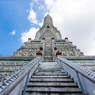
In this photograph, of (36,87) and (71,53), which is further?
(71,53)

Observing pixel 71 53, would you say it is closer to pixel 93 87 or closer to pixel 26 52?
pixel 26 52

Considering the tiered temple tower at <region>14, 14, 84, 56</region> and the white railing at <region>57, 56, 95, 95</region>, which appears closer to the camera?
the white railing at <region>57, 56, 95, 95</region>

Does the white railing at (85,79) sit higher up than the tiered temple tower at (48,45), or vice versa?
the tiered temple tower at (48,45)

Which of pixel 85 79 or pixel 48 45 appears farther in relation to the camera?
pixel 48 45

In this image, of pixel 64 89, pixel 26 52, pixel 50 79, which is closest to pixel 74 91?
pixel 64 89

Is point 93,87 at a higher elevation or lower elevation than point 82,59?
lower

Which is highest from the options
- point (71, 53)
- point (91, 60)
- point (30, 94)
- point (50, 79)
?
point (71, 53)

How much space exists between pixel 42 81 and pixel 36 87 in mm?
468

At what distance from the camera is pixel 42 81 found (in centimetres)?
320

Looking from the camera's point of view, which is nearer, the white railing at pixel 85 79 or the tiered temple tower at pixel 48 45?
the white railing at pixel 85 79

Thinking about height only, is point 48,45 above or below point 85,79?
above

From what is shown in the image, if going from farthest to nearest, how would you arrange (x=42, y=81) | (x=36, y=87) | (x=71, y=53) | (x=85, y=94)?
1. (x=71, y=53)
2. (x=42, y=81)
3. (x=36, y=87)
4. (x=85, y=94)

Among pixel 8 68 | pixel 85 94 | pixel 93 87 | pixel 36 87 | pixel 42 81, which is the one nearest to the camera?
pixel 93 87

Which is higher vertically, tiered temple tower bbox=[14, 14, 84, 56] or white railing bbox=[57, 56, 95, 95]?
tiered temple tower bbox=[14, 14, 84, 56]
